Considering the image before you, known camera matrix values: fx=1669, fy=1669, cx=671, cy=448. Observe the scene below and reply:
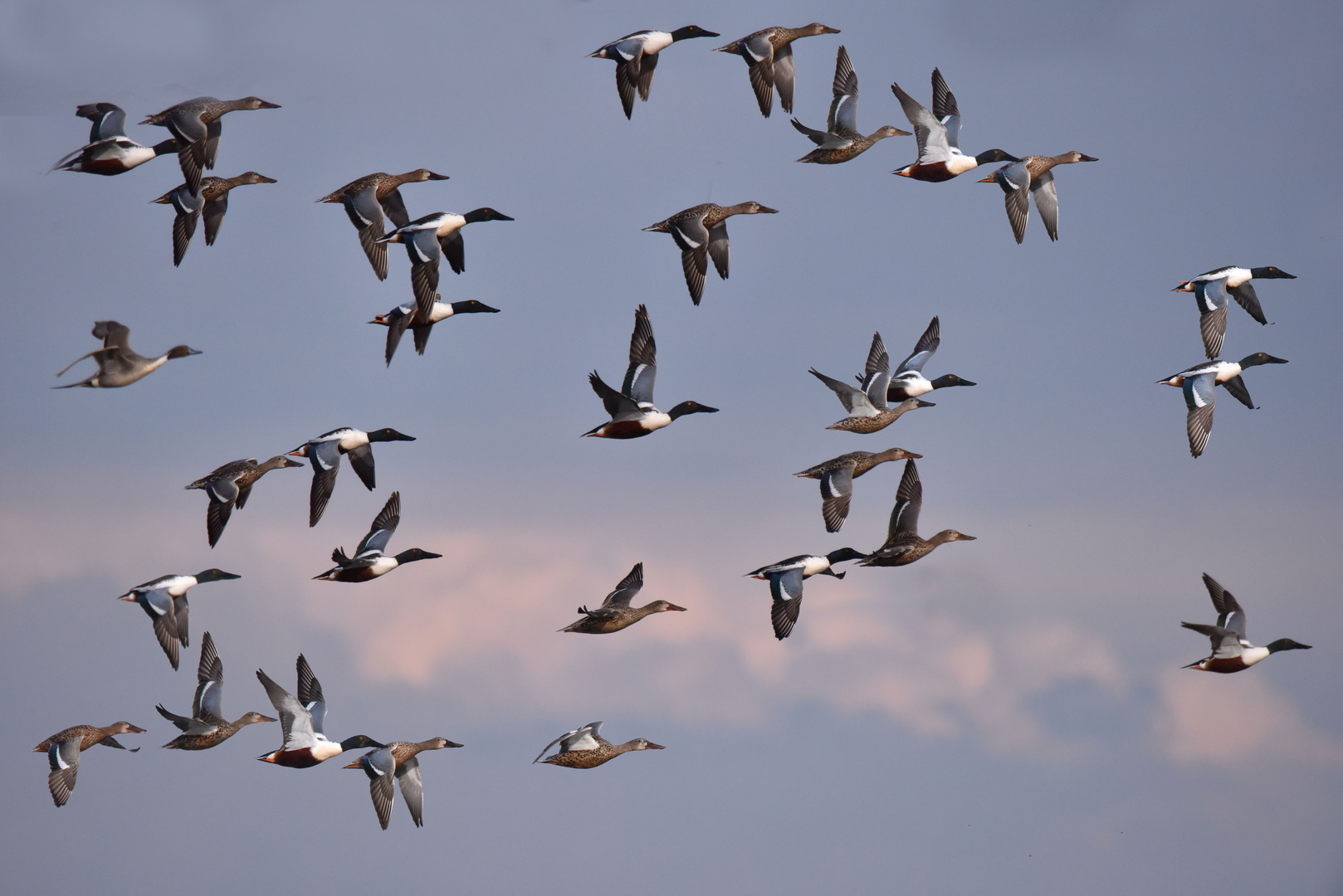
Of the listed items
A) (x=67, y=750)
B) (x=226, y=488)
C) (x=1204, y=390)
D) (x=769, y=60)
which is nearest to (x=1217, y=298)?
(x=1204, y=390)

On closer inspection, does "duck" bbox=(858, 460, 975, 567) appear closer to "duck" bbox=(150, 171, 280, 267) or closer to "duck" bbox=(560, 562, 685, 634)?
"duck" bbox=(560, 562, 685, 634)

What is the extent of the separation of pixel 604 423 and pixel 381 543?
657cm

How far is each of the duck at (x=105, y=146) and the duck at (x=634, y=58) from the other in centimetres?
859

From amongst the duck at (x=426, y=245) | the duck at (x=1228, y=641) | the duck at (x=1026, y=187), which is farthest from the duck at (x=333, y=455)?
the duck at (x=1228, y=641)

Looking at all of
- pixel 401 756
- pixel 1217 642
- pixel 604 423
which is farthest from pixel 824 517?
pixel 401 756

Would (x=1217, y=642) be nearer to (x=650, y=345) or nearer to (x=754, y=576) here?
(x=754, y=576)

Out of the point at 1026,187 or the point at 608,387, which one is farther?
the point at 1026,187

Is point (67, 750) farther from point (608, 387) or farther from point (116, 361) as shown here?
point (608, 387)

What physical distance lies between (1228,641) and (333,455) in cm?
1794

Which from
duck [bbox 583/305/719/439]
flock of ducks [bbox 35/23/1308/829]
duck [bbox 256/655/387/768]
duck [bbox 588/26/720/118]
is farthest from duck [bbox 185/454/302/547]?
duck [bbox 588/26/720/118]

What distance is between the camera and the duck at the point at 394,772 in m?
33.1

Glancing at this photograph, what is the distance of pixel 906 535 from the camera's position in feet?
108

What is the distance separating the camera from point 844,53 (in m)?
34.7

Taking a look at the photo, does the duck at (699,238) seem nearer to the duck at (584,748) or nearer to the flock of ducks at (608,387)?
the flock of ducks at (608,387)
